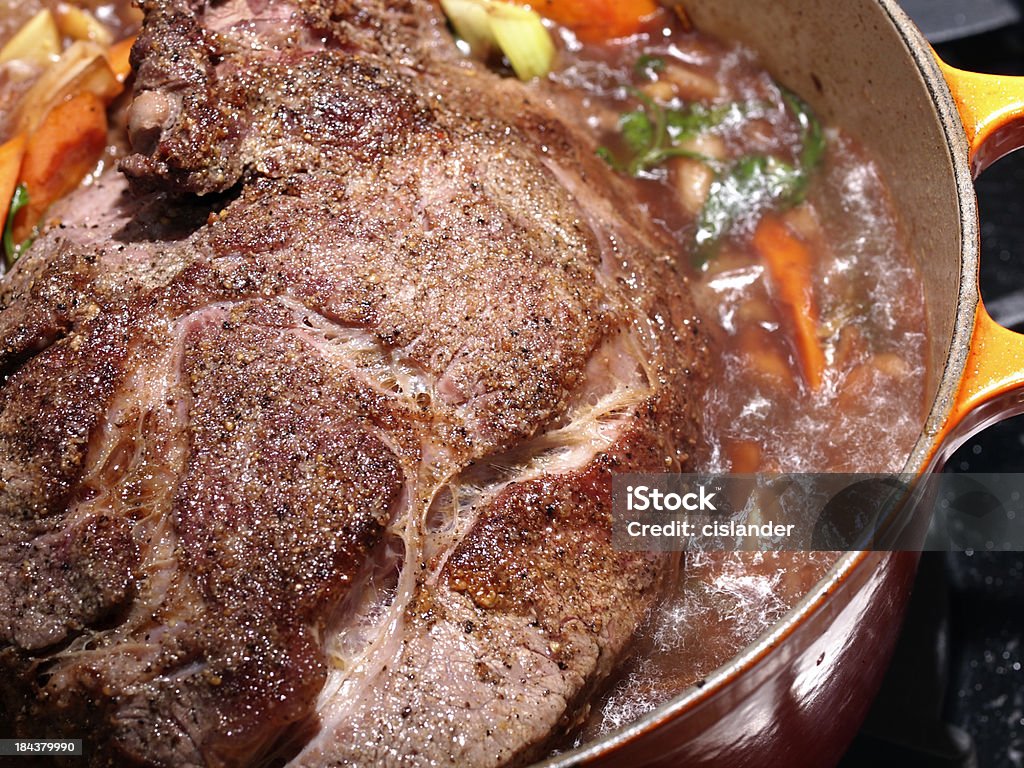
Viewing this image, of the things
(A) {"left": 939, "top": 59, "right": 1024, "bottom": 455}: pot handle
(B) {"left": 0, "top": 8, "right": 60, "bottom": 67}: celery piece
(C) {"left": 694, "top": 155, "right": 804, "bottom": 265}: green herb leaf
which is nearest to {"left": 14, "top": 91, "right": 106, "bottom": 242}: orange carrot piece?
(B) {"left": 0, "top": 8, "right": 60, "bottom": 67}: celery piece

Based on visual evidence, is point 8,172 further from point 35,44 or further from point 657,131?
point 657,131

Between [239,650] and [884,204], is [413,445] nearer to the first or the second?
[239,650]

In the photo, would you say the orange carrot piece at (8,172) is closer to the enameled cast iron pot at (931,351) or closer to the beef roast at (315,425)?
the beef roast at (315,425)

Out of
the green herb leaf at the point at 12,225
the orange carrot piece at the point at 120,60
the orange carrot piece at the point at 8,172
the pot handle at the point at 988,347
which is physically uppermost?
the orange carrot piece at the point at 120,60

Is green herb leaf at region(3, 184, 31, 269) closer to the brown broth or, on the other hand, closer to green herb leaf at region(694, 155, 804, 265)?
the brown broth

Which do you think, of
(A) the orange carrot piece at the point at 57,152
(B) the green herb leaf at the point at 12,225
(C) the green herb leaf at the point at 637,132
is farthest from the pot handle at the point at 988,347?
(B) the green herb leaf at the point at 12,225

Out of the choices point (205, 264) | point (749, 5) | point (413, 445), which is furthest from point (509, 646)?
point (749, 5)
